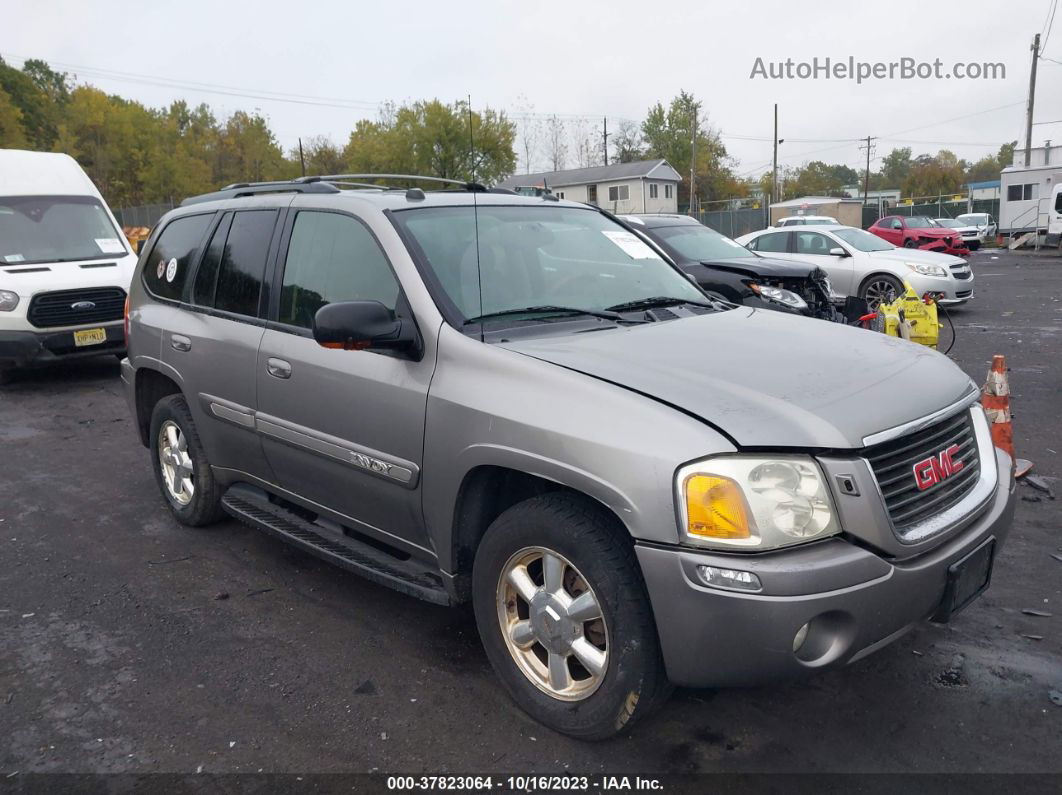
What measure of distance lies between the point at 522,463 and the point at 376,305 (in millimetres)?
843

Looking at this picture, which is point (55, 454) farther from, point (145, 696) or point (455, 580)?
point (455, 580)

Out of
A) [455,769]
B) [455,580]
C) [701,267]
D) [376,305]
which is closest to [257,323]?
[376,305]

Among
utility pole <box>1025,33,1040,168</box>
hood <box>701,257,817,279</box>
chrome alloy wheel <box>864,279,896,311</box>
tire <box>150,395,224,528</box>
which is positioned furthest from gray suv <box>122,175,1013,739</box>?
utility pole <box>1025,33,1040,168</box>

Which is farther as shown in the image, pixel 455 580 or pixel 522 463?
pixel 455 580

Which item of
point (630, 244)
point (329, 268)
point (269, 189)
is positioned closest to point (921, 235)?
point (630, 244)

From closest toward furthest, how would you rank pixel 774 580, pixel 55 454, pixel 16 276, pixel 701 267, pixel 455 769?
pixel 774 580 < pixel 455 769 < pixel 55 454 < pixel 16 276 < pixel 701 267

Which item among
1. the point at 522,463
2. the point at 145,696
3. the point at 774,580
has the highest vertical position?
the point at 522,463

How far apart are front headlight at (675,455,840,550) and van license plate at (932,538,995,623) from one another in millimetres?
544

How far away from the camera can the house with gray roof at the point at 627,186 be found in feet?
215

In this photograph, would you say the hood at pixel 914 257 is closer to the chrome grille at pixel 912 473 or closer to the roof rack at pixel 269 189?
the roof rack at pixel 269 189

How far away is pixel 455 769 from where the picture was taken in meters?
2.82

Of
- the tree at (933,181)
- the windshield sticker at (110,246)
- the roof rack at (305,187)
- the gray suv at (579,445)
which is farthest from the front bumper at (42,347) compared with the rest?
the tree at (933,181)

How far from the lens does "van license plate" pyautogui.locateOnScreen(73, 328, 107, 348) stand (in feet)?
30.9

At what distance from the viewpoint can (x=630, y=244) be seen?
14.2ft
